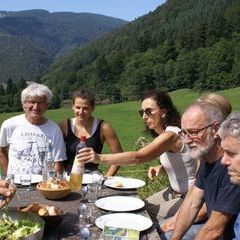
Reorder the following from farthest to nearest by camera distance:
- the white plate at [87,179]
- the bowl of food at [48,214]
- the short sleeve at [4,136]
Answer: the short sleeve at [4,136] → the white plate at [87,179] → the bowl of food at [48,214]

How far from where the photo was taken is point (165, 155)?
439 cm

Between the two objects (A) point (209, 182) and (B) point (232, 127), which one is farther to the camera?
(A) point (209, 182)

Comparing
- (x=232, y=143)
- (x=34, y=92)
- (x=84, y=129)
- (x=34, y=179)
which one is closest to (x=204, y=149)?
(x=232, y=143)

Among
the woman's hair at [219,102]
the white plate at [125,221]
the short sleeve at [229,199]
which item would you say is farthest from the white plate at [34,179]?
the short sleeve at [229,199]

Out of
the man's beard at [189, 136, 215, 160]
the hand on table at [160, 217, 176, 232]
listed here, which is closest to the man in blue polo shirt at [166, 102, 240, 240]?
the man's beard at [189, 136, 215, 160]

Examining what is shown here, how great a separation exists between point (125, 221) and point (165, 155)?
4.28 ft

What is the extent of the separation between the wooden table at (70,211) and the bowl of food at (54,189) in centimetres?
4

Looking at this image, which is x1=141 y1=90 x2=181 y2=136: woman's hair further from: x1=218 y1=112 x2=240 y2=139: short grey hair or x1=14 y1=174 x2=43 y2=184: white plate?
x1=218 y1=112 x2=240 y2=139: short grey hair

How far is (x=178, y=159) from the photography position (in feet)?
14.2

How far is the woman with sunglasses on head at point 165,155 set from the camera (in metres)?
4.15

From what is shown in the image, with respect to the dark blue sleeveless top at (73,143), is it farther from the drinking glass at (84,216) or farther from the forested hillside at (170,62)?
the forested hillside at (170,62)

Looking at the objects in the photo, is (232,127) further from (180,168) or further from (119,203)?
(180,168)

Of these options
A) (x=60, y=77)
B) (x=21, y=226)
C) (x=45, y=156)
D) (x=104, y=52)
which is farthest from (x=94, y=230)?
(x=104, y=52)

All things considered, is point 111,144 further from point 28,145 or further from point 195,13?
point 195,13
